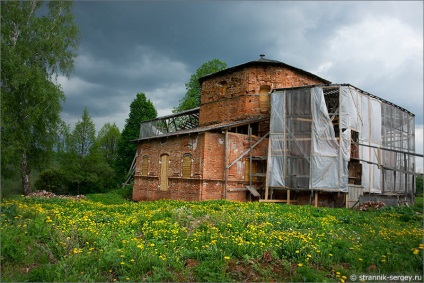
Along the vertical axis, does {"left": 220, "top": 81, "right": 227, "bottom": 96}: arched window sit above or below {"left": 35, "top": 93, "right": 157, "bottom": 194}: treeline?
above

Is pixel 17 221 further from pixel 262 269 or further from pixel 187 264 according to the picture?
pixel 262 269

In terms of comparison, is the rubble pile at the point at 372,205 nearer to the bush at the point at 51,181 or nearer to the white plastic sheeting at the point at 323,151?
the white plastic sheeting at the point at 323,151

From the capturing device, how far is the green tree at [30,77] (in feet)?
56.8

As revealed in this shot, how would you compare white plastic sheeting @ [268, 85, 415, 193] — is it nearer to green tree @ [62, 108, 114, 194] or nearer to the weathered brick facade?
the weathered brick facade

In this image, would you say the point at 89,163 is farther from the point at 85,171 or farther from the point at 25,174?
the point at 25,174

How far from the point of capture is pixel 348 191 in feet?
51.5

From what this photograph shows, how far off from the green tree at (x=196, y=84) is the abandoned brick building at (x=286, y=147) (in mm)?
15388

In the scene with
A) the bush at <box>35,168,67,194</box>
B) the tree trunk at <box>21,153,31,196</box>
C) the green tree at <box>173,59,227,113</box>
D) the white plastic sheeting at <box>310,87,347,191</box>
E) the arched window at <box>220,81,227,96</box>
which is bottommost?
the bush at <box>35,168,67,194</box>

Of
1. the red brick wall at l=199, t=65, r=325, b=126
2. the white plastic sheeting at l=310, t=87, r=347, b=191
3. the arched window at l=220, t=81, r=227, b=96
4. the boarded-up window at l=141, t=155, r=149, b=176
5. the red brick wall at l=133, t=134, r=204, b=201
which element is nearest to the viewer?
the white plastic sheeting at l=310, t=87, r=347, b=191

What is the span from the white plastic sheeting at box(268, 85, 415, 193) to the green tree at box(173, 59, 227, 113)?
2041 centimetres

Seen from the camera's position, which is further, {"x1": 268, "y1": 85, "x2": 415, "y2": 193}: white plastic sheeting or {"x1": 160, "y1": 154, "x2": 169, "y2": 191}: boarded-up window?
{"x1": 160, "y1": 154, "x2": 169, "y2": 191}: boarded-up window

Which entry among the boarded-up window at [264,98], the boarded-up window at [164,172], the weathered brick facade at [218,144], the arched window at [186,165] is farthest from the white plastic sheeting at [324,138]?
the boarded-up window at [164,172]

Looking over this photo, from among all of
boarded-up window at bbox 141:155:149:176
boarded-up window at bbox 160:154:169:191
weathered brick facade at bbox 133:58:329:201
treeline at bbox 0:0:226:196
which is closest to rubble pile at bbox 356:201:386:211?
weathered brick facade at bbox 133:58:329:201

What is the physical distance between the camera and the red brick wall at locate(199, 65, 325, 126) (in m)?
21.4
